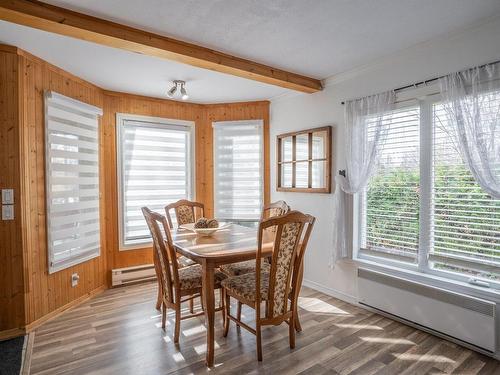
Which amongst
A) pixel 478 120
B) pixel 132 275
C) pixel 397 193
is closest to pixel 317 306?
pixel 397 193

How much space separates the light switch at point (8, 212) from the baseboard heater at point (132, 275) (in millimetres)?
1458

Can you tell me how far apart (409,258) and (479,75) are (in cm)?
162

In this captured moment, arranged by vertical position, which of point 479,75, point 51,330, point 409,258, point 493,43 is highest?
point 493,43

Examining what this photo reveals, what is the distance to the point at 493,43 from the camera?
219 cm

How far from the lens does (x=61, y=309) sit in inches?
120

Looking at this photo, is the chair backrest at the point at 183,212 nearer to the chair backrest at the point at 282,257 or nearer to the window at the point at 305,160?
the window at the point at 305,160

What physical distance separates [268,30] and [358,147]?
57.7 inches

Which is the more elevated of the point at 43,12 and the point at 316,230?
the point at 43,12

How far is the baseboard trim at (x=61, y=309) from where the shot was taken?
8.91ft

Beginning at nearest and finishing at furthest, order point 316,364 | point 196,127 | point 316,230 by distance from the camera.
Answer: point 316,364 → point 316,230 → point 196,127

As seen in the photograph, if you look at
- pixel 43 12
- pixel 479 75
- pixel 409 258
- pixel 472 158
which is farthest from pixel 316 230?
Answer: pixel 43 12

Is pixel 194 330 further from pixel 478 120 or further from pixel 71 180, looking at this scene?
pixel 478 120

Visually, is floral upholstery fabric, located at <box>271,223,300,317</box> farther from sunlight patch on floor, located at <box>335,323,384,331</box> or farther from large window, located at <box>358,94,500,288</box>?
large window, located at <box>358,94,500,288</box>

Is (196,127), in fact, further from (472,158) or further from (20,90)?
(472,158)
